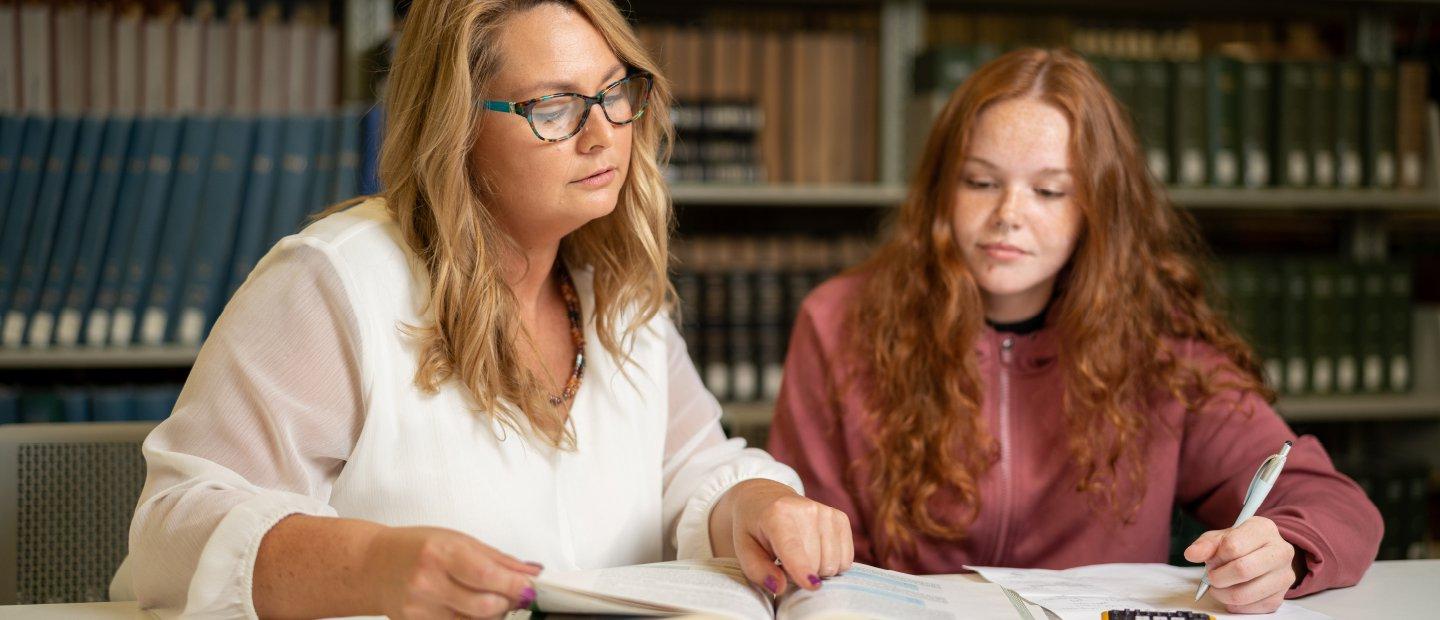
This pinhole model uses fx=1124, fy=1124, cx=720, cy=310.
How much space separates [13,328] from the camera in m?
2.00

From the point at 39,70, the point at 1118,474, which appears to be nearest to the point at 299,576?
the point at 1118,474

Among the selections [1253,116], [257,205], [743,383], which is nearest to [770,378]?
[743,383]

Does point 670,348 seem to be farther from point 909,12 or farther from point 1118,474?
point 909,12

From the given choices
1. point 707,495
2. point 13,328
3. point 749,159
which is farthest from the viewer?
point 749,159

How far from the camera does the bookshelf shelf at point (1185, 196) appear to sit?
2.22 meters

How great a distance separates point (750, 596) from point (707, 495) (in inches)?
10.1

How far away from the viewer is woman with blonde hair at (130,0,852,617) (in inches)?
32.9

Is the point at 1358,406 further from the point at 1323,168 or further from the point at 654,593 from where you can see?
the point at 654,593

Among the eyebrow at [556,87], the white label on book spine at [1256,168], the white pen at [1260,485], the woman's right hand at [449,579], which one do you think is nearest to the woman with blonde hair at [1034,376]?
the white pen at [1260,485]

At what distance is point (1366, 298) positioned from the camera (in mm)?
2412

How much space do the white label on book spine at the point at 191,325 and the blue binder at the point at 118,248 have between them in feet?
0.40

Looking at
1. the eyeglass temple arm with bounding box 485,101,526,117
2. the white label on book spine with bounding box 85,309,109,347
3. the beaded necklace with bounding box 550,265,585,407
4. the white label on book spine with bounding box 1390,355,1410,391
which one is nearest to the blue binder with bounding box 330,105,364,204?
the white label on book spine with bounding box 85,309,109,347

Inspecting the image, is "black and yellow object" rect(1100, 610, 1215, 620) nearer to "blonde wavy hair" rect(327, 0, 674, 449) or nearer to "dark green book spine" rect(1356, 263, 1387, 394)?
"blonde wavy hair" rect(327, 0, 674, 449)

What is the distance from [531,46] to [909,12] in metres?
1.46
